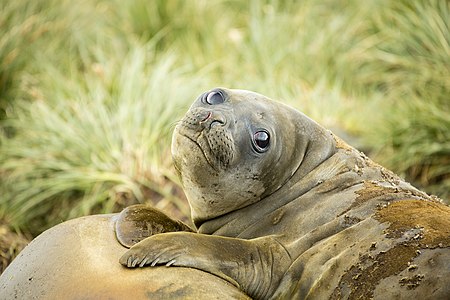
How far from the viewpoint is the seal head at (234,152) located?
488 cm

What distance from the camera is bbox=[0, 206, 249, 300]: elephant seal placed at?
4.11 m

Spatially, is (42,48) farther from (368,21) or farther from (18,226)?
(368,21)

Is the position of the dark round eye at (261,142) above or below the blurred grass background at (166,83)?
above

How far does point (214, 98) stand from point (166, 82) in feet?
15.5

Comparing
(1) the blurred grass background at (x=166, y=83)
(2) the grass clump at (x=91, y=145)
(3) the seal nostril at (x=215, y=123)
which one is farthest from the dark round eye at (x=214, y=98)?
(2) the grass clump at (x=91, y=145)

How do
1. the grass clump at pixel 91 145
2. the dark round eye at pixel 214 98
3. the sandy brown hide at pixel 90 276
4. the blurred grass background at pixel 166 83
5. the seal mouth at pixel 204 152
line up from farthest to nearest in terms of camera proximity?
the blurred grass background at pixel 166 83 < the grass clump at pixel 91 145 < the dark round eye at pixel 214 98 < the seal mouth at pixel 204 152 < the sandy brown hide at pixel 90 276

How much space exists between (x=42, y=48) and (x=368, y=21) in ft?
15.1

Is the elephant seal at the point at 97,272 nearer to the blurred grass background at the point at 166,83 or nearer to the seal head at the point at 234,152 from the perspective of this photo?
the seal head at the point at 234,152

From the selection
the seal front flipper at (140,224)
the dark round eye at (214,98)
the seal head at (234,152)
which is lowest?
the seal front flipper at (140,224)

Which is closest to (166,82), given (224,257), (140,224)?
(140,224)

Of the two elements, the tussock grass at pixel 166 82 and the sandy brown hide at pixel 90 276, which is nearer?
the sandy brown hide at pixel 90 276

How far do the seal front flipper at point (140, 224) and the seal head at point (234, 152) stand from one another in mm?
276

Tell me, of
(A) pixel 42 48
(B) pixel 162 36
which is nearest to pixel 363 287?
(A) pixel 42 48

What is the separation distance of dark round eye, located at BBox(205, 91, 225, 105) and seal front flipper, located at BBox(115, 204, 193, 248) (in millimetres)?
707
